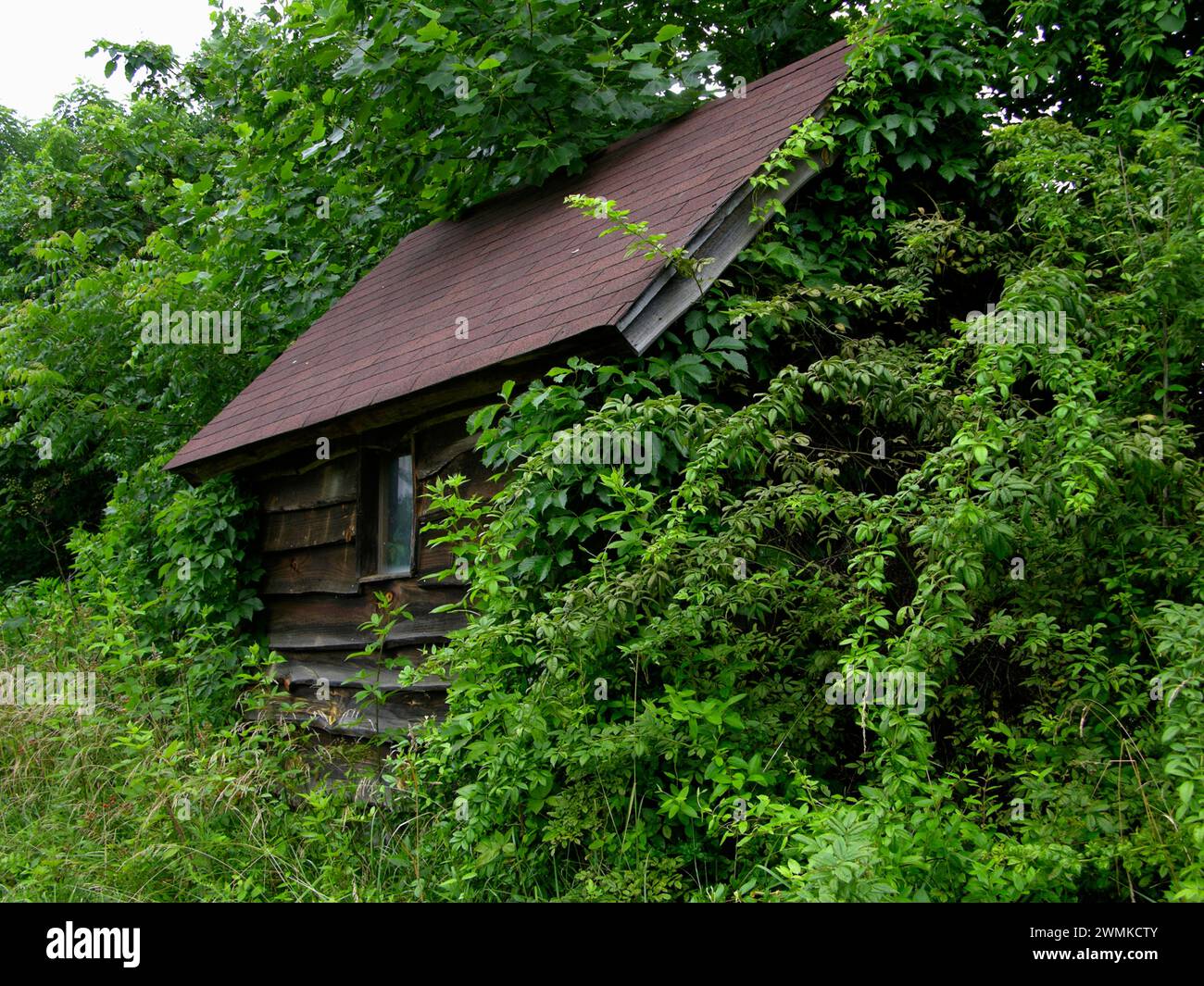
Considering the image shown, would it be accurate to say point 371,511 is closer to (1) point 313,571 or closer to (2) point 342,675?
(1) point 313,571

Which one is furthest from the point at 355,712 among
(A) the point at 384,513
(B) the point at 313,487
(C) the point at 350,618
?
(B) the point at 313,487

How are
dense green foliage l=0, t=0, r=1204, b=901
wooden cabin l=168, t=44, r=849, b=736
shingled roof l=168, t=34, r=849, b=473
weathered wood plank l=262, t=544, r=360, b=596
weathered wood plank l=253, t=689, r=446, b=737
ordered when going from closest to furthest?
dense green foliage l=0, t=0, r=1204, b=901 < shingled roof l=168, t=34, r=849, b=473 < wooden cabin l=168, t=44, r=849, b=736 < weathered wood plank l=253, t=689, r=446, b=737 < weathered wood plank l=262, t=544, r=360, b=596

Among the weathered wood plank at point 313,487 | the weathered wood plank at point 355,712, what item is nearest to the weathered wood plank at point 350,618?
the weathered wood plank at point 355,712

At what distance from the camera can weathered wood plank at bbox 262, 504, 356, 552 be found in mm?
7836

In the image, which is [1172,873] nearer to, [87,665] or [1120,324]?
[1120,324]

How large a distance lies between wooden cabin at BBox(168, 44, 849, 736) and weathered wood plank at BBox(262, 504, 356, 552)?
0.02 meters

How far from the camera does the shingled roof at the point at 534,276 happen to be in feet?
18.8

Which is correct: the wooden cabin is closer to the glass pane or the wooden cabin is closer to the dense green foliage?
the glass pane

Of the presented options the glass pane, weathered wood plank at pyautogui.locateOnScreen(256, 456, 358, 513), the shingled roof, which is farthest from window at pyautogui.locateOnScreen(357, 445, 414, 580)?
the shingled roof

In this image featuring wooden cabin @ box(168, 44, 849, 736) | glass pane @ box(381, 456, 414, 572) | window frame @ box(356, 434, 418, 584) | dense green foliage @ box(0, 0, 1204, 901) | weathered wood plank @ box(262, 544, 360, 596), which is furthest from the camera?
weathered wood plank @ box(262, 544, 360, 596)

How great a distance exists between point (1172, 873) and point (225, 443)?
24.5 feet

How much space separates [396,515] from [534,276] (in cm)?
205

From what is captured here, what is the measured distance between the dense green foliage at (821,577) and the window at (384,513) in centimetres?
84

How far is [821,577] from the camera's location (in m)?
5.19
